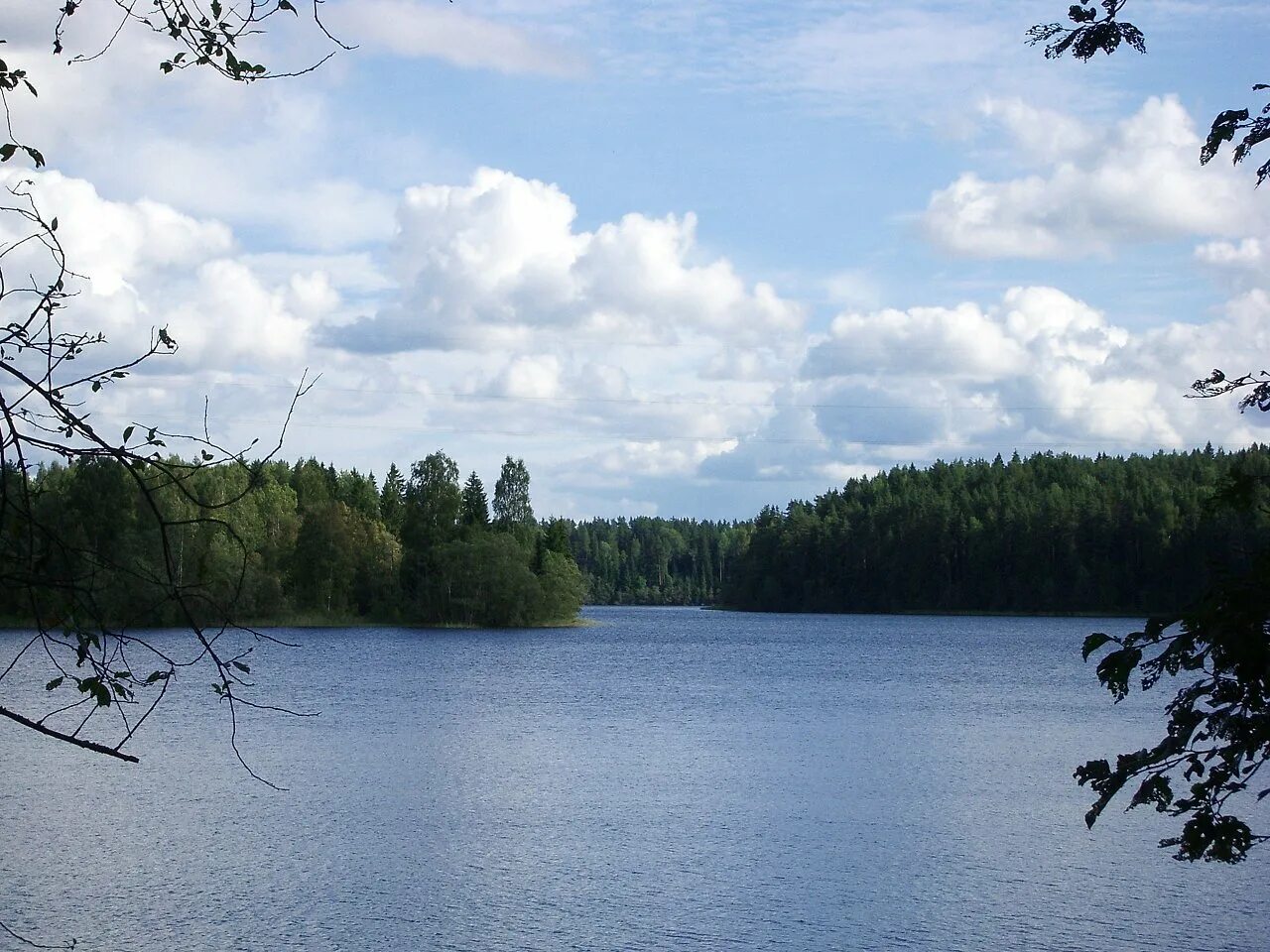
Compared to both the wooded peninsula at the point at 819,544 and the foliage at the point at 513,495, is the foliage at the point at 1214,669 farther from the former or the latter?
the foliage at the point at 513,495

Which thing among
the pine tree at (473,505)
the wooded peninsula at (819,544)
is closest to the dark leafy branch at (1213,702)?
the wooded peninsula at (819,544)

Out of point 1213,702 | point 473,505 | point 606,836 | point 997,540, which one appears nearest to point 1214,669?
point 1213,702

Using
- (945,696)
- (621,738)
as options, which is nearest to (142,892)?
(621,738)

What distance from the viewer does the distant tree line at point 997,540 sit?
10075cm

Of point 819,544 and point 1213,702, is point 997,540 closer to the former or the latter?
point 819,544

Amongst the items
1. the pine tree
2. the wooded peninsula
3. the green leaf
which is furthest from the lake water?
the pine tree

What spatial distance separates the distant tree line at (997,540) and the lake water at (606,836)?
61453mm

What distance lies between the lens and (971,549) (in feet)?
378

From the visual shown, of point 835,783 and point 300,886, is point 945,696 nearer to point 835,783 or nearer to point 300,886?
point 835,783

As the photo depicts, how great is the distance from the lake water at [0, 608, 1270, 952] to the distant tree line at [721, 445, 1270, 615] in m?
61.5

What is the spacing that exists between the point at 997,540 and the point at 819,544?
21.8m

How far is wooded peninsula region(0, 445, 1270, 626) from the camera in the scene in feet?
265

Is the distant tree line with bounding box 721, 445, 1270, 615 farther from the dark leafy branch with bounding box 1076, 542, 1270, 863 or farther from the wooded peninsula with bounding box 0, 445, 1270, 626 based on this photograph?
the dark leafy branch with bounding box 1076, 542, 1270, 863

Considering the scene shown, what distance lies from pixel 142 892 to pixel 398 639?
5881 centimetres
